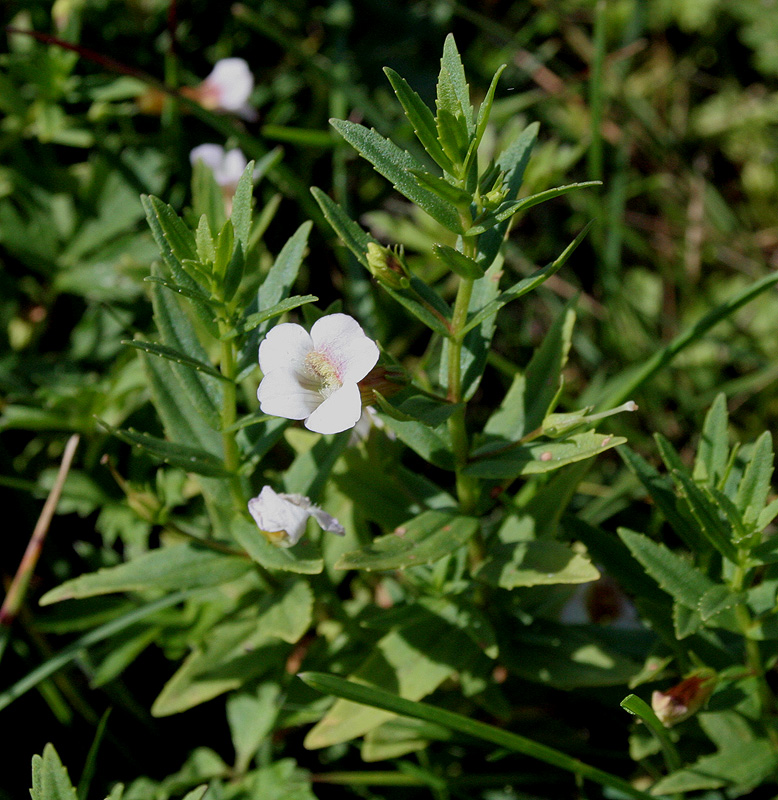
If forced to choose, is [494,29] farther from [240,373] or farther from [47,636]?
[47,636]

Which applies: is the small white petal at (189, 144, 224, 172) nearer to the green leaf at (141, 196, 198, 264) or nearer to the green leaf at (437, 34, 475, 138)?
the green leaf at (141, 196, 198, 264)

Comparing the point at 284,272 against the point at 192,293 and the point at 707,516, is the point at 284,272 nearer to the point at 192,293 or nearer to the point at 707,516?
the point at 192,293

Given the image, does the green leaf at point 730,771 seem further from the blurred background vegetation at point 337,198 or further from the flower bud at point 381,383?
the flower bud at point 381,383

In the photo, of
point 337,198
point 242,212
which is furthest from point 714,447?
point 337,198

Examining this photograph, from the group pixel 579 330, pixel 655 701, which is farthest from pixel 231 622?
pixel 579 330

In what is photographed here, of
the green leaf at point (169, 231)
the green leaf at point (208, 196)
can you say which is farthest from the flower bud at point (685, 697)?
the green leaf at point (208, 196)

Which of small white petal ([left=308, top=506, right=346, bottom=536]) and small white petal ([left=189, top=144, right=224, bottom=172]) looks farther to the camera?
small white petal ([left=189, top=144, right=224, bottom=172])

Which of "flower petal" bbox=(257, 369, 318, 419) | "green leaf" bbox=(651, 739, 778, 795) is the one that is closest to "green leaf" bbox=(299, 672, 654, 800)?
"green leaf" bbox=(651, 739, 778, 795)
